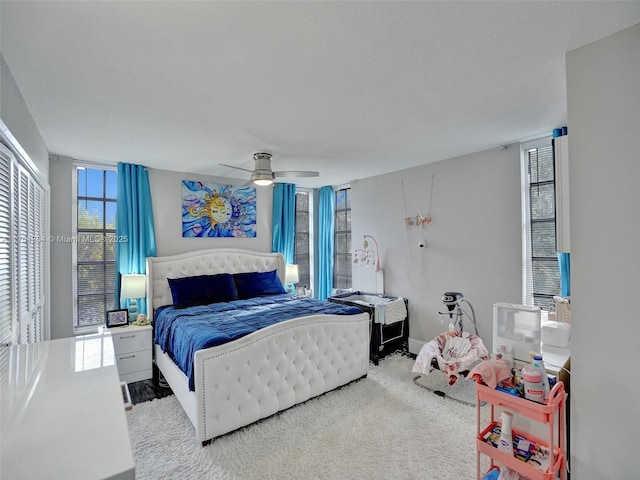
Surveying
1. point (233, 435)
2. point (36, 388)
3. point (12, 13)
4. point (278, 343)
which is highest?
point (12, 13)

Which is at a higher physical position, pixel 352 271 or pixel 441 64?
pixel 441 64

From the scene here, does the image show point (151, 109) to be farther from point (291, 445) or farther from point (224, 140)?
point (291, 445)

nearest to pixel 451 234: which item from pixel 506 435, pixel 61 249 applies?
A: pixel 506 435

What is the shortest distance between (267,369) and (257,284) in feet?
6.22

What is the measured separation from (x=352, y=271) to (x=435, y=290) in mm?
1593

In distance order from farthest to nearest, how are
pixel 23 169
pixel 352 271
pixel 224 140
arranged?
pixel 352 271 < pixel 224 140 < pixel 23 169

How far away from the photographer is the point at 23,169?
2.08 metres

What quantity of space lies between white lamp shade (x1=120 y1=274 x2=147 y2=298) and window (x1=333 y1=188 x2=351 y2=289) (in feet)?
10.5

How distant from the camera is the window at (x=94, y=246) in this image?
3809mm

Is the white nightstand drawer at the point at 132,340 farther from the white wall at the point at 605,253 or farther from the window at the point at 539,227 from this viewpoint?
the window at the point at 539,227

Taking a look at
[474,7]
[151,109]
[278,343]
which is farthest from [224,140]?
[474,7]

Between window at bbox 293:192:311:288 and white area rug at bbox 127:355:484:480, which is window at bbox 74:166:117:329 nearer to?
white area rug at bbox 127:355:484:480

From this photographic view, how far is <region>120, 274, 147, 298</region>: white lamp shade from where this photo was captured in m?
3.62

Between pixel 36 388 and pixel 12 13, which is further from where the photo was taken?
pixel 12 13
